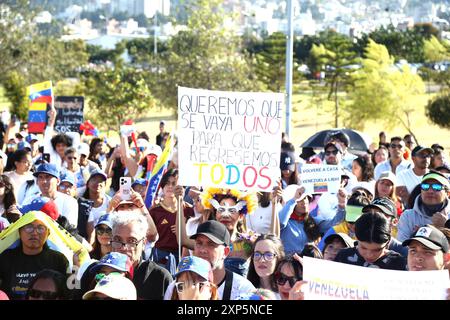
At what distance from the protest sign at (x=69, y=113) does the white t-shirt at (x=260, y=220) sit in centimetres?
939

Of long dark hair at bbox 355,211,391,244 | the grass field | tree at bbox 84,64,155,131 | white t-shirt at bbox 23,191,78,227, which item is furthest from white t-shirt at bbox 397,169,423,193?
tree at bbox 84,64,155,131

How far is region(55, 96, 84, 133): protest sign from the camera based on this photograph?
17469mm

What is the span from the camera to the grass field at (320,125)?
138ft

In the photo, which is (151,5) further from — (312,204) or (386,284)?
(386,284)

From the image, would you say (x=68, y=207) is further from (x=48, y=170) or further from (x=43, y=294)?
(x=43, y=294)

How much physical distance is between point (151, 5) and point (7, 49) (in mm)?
35807

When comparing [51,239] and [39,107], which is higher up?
[39,107]

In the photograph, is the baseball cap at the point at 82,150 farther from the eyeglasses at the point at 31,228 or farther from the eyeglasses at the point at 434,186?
the eyeglasses at the point at 31,228

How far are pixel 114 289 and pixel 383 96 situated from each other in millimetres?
35901

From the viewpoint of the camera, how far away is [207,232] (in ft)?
20.5

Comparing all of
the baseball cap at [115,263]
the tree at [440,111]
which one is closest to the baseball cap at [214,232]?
the baseball cap at [115,263]

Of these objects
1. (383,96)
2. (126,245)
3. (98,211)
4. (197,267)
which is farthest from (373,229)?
(383,96)
